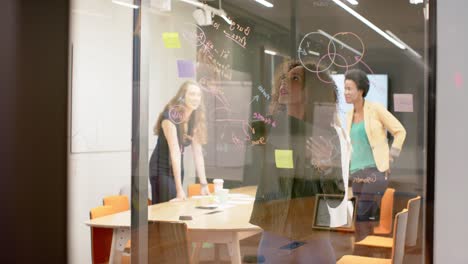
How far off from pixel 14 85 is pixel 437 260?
98.1 inches

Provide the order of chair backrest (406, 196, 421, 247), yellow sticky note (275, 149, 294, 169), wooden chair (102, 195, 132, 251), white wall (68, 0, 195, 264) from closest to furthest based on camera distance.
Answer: chair backrest (406, 196, 421, 247)
yellow sticky note (275, 149, 294, 169)
wooden chair (102, 195, 132, 251)
white wall (68, 0, 195, 264)

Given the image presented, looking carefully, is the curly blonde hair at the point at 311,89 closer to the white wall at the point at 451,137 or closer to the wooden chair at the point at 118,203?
the white wall at the point at 451,137

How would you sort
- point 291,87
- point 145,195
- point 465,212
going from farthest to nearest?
point 145,195 < point 291,87 < point 465,212

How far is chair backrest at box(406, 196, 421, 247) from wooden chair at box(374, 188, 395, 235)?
116 millimetres

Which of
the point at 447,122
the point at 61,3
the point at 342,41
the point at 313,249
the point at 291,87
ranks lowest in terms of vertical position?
the point at 313,249

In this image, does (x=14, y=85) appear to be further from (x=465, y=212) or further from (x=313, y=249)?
(x=465, y=212)

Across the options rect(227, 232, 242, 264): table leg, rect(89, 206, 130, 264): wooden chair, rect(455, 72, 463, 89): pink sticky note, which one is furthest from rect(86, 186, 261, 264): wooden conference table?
rect(455, 72, 463, 89): pink sticky note

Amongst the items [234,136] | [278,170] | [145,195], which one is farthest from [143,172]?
[278,170]

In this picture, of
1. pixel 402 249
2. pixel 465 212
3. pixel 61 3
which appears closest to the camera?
pixel 465 212

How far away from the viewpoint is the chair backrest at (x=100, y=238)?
12.1 feet

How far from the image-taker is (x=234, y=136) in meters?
3.04

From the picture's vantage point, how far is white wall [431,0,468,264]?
2.44m

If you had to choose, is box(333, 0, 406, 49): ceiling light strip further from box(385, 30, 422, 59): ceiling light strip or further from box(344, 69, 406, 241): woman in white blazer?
box(344, 69, 406, 241): woman in white blazer

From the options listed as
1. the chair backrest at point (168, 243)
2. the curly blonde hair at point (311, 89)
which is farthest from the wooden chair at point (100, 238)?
the curly blonde hair at point (311, 89)
